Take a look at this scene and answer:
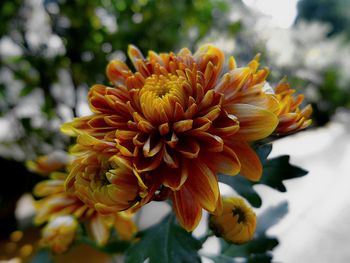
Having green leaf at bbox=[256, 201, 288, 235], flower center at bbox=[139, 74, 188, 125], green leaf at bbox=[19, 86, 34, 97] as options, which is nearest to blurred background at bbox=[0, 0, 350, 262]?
green leaf at bbox=[19, 86, 34, 97]

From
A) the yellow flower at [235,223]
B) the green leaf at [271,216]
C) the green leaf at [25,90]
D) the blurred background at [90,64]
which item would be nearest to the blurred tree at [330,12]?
the blurred background at [90,64]

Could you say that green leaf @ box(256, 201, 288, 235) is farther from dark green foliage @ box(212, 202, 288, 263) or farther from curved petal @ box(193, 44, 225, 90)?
curved petal @ box(193, 44, 225, 90)

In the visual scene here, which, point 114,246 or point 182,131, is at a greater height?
point 182,131

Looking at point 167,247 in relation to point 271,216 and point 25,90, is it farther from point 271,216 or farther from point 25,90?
point 25,90

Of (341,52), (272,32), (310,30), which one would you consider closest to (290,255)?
(272,32)

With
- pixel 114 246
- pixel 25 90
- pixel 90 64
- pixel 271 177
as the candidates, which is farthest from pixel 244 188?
pixel 25 90

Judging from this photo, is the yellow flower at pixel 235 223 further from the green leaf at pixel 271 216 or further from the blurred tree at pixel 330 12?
the blurred tree at pixel 330 12

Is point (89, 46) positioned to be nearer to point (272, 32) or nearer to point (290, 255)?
point (290, 255)
